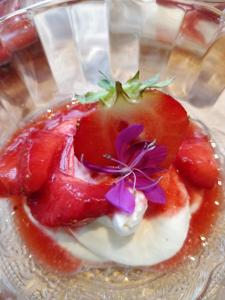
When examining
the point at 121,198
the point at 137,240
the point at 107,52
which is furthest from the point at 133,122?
the point at 107,52

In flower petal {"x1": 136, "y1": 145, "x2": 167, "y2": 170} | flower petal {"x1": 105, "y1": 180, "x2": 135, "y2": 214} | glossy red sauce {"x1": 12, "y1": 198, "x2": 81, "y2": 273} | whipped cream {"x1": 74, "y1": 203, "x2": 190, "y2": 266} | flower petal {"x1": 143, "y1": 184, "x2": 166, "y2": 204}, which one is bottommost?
glossy red sauce {"x1": 12, "y1": 198, "x2": 81, "y2": 273}

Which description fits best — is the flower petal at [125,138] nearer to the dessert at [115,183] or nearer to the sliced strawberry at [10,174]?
the dessert at [115,183]

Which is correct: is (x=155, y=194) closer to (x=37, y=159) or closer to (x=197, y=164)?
(x=197, y=164)

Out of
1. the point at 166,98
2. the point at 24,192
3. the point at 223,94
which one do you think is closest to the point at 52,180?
the point at 24,192

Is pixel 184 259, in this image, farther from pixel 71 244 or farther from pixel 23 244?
pixel 23 244

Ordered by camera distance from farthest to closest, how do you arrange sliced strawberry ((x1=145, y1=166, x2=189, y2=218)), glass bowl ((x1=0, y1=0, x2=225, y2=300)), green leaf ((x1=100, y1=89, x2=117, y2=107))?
glass bowl ((x1=0, y1=0, x2=225, y2=300)), sliced strawberry ((x1=145, y1=166, x2=189, y2=218)), green leaf ((x1=100, y1=89, x2=117, y2=107))

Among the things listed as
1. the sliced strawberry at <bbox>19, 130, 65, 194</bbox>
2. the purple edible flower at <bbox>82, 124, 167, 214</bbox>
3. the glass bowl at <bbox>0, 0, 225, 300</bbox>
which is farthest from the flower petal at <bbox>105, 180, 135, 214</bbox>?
the glass bowl at <bbox>0, 0, 225, 300</bbox>

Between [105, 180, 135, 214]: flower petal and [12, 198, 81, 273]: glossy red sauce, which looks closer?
[105, 180, 135, 214]: flower petal

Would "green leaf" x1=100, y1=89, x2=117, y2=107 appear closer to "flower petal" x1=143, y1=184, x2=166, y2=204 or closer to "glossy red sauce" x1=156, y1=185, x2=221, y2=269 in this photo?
"flower petal" x1=143, y1=184, x2=166, y2=204
